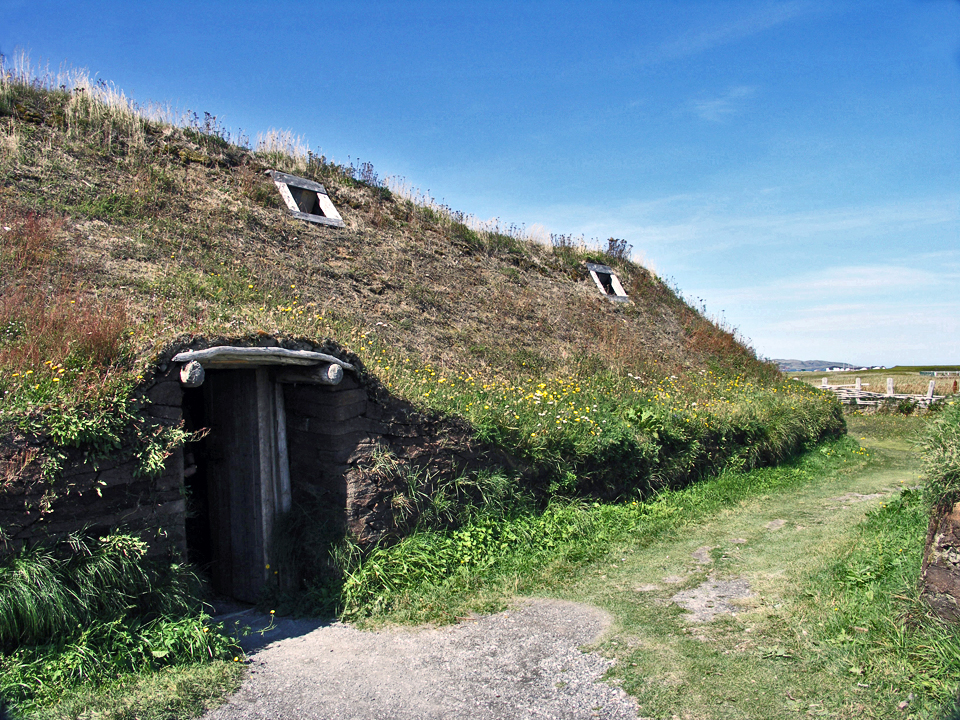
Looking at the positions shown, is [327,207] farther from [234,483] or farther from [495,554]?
[495,554]

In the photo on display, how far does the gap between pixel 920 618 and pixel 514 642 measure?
9.44 feet

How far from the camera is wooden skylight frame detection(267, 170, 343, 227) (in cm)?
Answer: 1277

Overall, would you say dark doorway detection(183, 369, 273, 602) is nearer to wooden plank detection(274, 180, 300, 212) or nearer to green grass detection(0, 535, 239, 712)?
green grass detection(0, 535, 239, 712)

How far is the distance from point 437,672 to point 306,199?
10.7m

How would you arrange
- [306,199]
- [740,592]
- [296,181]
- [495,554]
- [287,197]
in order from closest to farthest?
[740,592]
[495,554]
[287,197]
[296,181]
[306,199]

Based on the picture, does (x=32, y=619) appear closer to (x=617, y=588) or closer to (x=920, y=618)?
(x=617, y=588)

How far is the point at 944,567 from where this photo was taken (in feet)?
14.9

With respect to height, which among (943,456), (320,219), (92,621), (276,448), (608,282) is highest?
(320,219)

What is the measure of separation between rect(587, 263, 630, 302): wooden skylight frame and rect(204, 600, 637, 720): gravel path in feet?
40.5

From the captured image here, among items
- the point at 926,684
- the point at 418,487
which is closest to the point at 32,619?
the point at 418,487

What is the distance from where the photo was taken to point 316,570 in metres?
6.27

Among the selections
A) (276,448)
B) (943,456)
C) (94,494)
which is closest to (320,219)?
(276,448)

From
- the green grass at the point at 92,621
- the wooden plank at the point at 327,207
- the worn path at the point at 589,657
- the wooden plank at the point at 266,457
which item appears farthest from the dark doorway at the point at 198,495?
the wooden plank at the point at 327,207

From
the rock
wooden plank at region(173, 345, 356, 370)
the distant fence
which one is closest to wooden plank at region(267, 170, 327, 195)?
wooden plank at region(173, 345, 356, 370)
